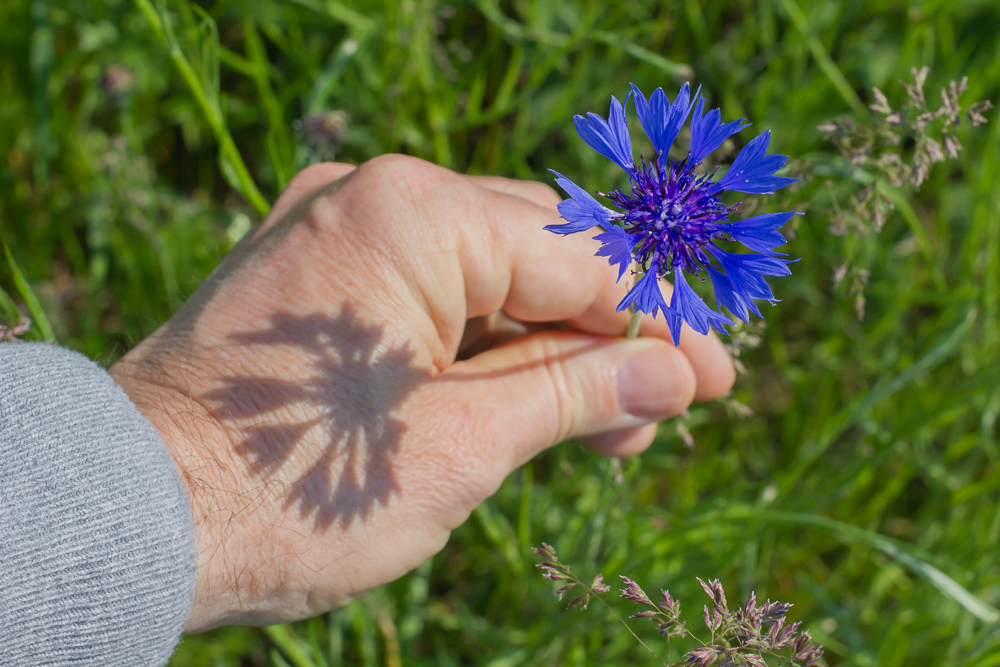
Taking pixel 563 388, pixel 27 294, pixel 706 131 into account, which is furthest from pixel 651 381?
pixel 27 294

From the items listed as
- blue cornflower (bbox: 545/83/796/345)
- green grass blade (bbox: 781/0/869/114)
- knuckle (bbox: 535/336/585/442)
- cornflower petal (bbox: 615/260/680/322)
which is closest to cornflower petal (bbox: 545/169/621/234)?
blue cornflower (bbox: 545/83/796/345)

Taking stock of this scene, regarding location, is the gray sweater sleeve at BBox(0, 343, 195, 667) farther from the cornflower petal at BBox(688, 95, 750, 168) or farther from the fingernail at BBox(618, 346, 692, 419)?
the cornflower petal at BBox(688, 95, 750, 168)

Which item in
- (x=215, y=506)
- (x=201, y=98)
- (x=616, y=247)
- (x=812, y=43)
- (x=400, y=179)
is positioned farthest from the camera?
(x=812, y=43)

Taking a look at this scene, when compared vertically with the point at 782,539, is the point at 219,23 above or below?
above

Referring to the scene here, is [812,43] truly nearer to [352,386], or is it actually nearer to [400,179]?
[400,179]

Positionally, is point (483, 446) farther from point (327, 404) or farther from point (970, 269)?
point (970, 269)

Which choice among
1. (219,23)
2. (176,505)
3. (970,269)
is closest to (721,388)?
(970,269)

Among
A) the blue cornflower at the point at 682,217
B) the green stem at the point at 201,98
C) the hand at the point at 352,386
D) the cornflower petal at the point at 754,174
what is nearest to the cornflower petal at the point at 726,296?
the blue cornflower at the point at 682,217
